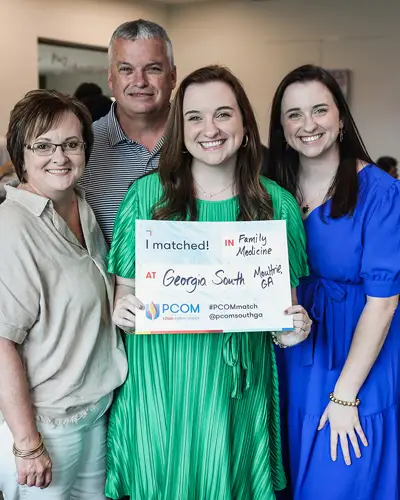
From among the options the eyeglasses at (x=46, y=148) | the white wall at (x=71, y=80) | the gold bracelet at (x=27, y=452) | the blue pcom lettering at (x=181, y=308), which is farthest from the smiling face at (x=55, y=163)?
the white wall at (x=71, y=80)

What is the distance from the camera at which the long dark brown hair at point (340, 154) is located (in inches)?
71.1

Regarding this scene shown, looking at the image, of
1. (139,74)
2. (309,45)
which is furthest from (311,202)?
(309,45)

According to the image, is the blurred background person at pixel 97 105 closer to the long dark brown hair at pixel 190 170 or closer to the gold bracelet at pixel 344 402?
the long dark brown hair at pixel 190 170

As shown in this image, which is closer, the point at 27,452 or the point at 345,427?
the point at 27,452

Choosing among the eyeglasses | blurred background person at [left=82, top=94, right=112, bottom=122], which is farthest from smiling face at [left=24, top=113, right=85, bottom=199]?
blurred background person at [left=82, top=94, right=112, bottom=122]

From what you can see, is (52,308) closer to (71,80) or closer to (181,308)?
(181,308)

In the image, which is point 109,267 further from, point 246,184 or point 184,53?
point 184,53

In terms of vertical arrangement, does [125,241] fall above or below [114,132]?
below

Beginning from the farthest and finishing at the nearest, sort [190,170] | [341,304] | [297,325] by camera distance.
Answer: [341,304] < [190,170] < [297,325]

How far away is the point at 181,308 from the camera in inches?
62.0

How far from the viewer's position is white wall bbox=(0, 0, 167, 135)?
577 cm

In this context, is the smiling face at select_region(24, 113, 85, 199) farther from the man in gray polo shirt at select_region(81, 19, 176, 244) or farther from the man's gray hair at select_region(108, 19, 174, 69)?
the man's gray hair at select_region(108, 19, 174, 69)

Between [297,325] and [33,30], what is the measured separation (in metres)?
5.26

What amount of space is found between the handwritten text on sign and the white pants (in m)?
0.36
